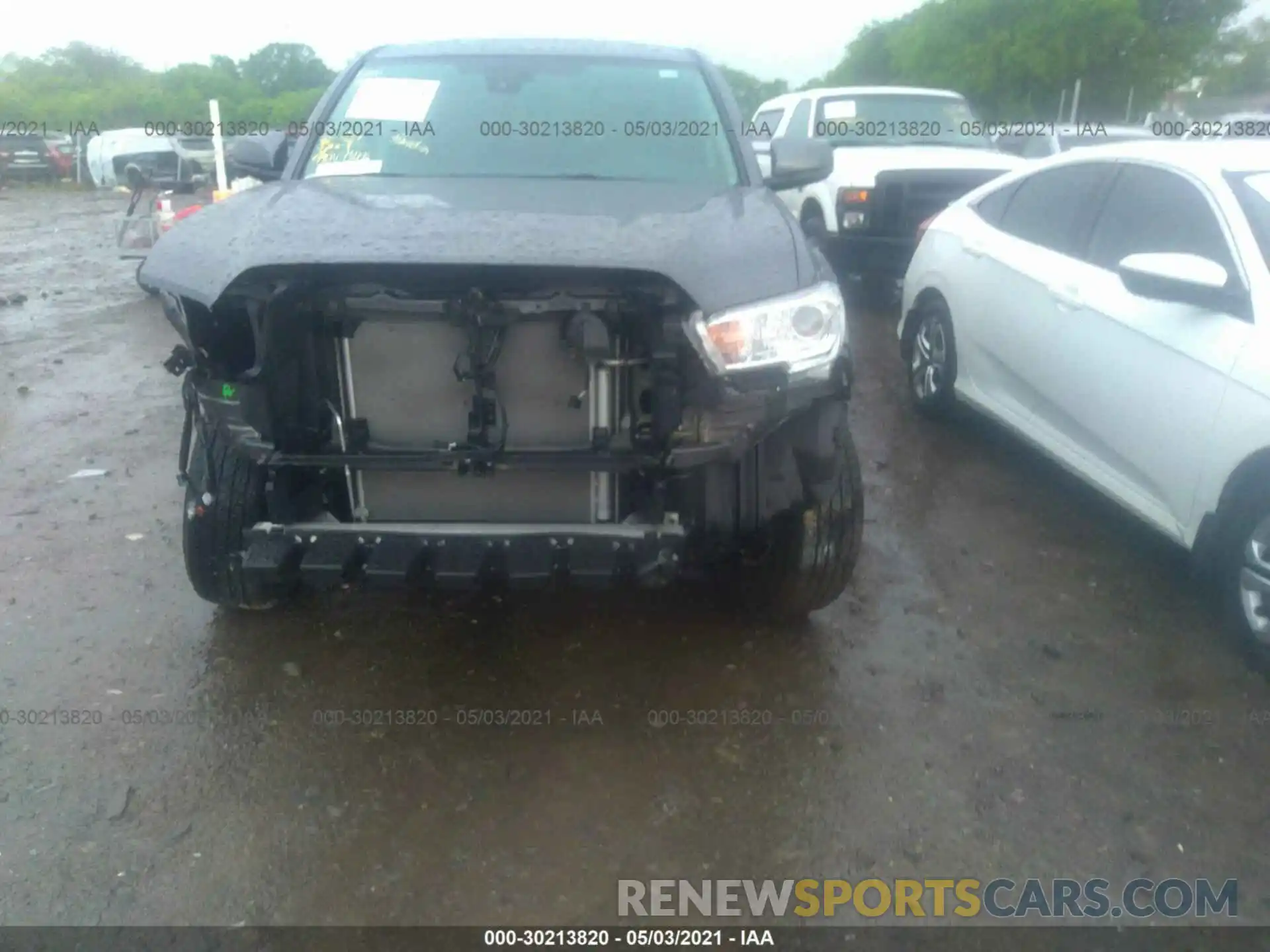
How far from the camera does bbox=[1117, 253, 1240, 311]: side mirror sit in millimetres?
3596

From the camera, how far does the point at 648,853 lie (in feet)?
8.59

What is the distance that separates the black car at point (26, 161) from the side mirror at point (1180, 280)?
92.1 ft

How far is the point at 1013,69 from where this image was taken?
33781 mm

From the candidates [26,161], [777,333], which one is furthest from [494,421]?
[26,161]

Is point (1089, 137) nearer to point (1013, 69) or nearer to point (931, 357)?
point (931, 357)

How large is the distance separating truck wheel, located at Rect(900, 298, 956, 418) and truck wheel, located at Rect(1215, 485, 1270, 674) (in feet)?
6.95

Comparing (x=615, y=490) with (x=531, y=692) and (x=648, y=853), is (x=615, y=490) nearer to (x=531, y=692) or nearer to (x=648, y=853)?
(x=531, y=692)

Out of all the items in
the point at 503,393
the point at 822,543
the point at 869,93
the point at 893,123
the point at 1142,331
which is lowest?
the point at 822,543

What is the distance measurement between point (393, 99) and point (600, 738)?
2545 mm

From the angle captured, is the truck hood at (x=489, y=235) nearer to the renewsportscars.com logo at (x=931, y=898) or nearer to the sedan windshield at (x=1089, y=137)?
the renewsportscars.com logo at (x=931, y=898)

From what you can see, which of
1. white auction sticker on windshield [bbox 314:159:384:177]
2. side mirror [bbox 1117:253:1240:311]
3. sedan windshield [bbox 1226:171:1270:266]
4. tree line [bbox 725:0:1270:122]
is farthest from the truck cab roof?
tree line [bbox 725:0:1270:122]

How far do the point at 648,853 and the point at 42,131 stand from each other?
3363cm

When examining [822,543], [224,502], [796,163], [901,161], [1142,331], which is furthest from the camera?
[901,161]

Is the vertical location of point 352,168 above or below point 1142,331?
above
